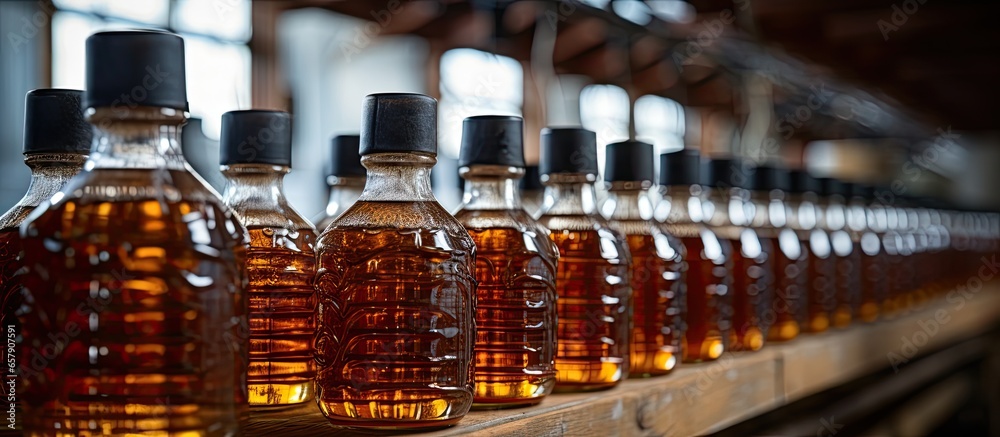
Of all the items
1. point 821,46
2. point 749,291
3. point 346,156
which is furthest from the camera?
point 821,46

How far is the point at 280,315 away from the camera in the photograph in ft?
2.37

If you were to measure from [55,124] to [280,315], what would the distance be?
0.20 m

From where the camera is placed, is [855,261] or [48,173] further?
[855,261]

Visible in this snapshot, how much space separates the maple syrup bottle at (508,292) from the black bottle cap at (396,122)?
0.14 metres

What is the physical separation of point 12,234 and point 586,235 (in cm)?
48

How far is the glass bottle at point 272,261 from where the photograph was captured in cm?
72

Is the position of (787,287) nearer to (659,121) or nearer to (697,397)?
(697,397)

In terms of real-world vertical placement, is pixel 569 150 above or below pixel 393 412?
above

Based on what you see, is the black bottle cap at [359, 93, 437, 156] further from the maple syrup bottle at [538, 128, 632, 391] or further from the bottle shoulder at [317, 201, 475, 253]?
the maple syrup bottle at [538, 128, 632, 391]

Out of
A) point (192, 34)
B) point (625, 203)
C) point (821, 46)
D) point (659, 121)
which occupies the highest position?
point (192, 34)

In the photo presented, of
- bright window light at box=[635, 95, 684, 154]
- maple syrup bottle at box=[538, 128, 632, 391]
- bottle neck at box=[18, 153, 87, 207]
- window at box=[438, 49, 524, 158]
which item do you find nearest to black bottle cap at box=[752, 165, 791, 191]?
maple syrup bottle at box=[538, 128, 632, 391]

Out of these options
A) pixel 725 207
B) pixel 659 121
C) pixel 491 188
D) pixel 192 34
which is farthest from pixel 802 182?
pixel 659 121

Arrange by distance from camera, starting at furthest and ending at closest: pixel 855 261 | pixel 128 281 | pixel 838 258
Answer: pixel 855 261, pixel 838 258, pixel 128 281

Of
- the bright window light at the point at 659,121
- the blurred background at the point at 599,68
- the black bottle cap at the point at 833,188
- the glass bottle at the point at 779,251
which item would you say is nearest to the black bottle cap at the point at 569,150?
the blurred background at the point at 599,68
